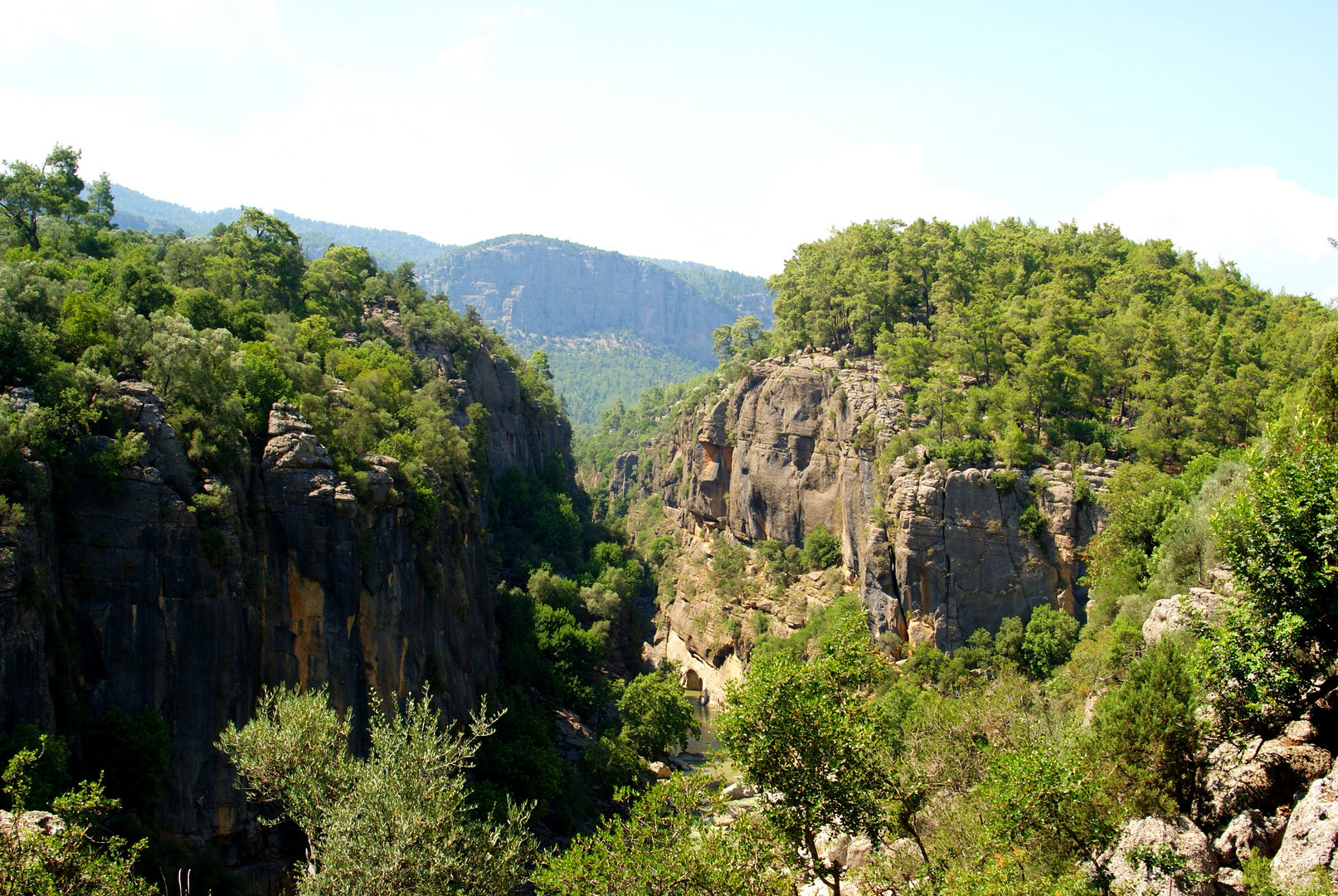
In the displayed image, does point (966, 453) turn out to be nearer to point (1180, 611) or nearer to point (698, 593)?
point (1180, 611)

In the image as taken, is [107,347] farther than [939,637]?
No

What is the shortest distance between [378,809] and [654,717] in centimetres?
2952

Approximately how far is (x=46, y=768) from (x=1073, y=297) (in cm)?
6240

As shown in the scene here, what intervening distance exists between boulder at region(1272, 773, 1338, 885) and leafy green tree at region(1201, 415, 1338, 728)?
2360mm

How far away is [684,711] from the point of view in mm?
46219

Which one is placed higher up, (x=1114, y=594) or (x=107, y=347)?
(x=107, y=347)

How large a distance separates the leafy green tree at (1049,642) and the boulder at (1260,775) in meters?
26.2

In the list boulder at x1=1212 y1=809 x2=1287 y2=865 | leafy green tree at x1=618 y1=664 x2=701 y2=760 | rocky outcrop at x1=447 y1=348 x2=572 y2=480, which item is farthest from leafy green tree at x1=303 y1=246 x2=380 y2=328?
boulder at x1=1212 y1=809 x2=1287 y2=865

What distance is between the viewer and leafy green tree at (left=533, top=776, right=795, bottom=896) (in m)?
16.0

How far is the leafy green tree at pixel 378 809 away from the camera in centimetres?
1591

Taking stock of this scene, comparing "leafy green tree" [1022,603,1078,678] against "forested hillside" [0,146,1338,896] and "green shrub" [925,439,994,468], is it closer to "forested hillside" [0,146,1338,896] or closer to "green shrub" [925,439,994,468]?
"forested hillside" [0,146,1338,896]

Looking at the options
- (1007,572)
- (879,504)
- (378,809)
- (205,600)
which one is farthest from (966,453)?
(378,809)

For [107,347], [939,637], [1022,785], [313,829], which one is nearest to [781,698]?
[1022,785]

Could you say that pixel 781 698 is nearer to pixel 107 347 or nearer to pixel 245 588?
pixel 245 588
